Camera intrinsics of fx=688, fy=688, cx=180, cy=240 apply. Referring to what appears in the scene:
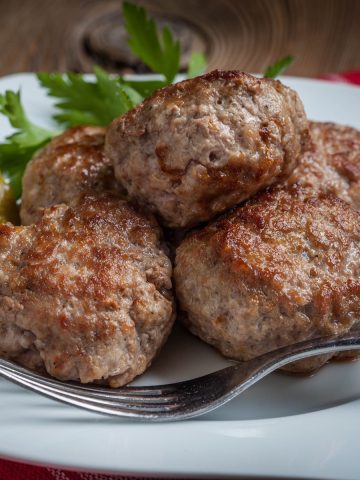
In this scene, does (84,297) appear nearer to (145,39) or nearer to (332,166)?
(332,166)

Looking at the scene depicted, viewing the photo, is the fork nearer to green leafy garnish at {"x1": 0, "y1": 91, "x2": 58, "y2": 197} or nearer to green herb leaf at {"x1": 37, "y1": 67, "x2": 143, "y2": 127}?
green leafy garnish at {"x1": 0, "y1": 91, "x2": 58, "y2": 197}

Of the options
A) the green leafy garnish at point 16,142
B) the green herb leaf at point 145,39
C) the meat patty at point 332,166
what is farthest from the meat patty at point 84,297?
the green herb leaf at point 145,39

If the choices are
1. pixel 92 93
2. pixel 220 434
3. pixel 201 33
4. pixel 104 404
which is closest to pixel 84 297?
pixel 104 404

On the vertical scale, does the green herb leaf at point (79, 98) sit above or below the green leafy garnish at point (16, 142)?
above

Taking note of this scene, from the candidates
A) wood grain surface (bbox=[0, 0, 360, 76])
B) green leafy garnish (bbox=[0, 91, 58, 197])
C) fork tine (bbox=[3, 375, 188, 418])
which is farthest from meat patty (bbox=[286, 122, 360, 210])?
wood grain surface (bbox=[0, 0, 360, 76])

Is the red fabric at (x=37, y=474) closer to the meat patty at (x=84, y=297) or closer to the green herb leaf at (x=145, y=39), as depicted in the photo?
the meat patty at (x=84, y=297)
